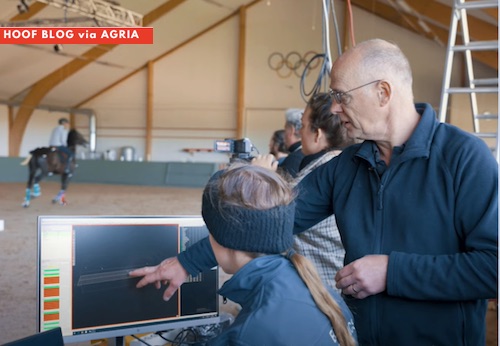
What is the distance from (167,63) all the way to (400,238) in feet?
56.9

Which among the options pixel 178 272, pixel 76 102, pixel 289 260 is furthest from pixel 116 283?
pixel 76 102

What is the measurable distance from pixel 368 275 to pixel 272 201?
0.38m

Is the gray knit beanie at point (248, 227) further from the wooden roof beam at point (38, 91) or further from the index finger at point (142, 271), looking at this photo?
the wooden roof beam at point (38, 91)

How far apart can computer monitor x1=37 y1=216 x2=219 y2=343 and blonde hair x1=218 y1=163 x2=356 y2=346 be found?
1.66 feet

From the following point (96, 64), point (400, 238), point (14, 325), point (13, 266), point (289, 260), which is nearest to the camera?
point (289, 260)

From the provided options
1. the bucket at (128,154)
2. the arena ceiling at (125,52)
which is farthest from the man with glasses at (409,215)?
the bucket at (128,154)

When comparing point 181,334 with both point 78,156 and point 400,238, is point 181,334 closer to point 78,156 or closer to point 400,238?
point 400,238

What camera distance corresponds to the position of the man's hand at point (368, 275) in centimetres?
126

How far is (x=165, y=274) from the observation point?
1.38 meters

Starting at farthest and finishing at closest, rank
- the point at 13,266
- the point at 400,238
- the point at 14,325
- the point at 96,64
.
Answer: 1. the point at 96,64
2. the point at 13,266
3. the point at 14,325
4. the point at 400,238

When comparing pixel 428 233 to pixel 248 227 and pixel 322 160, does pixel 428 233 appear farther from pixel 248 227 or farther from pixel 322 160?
pixel 322 160

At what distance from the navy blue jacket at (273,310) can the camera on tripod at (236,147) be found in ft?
2.28

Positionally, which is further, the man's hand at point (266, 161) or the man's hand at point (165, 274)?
the man's hand at point (266, 161)

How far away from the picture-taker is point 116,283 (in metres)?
1.43
